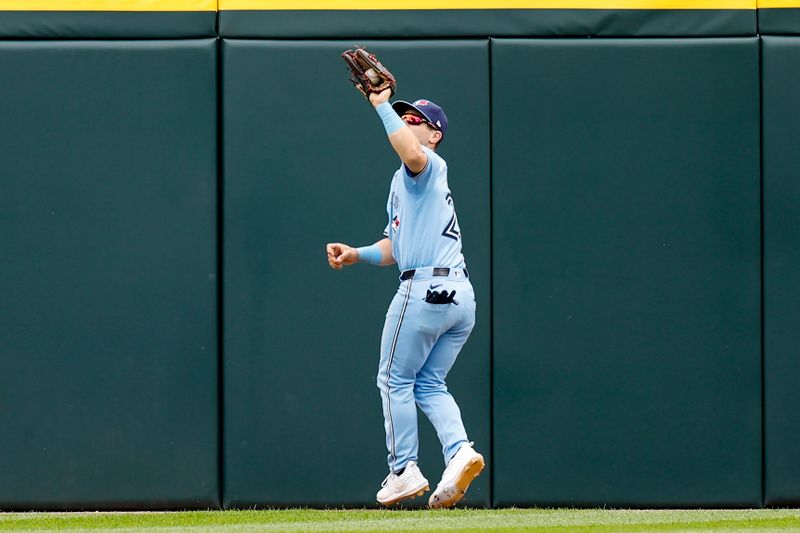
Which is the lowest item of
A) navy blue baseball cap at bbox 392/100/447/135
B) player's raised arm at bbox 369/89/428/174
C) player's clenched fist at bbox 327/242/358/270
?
player's clenched fist at bbox 327/242/358/270

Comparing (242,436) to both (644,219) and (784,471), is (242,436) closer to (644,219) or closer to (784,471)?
(644,219)

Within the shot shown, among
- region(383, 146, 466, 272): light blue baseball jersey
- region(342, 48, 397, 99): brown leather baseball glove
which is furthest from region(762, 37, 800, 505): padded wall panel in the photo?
region(342, 48, 397, 99): brown leather baseball glove

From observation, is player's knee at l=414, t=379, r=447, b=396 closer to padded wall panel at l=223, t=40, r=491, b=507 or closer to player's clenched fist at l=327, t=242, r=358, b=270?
player's clenched fist at l=327, t=242, r=358, b=270

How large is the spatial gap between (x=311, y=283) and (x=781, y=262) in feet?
8.65

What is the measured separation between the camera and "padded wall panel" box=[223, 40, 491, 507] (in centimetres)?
734

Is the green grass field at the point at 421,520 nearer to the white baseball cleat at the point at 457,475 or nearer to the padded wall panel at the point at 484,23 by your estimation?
the white baseball cleat at the point at 457,475

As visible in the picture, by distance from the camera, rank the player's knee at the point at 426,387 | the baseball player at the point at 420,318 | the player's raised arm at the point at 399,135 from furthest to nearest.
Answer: the player's knee at the point at 426,387 < the baseball player at the point at 420,318 < the player's raised arm at the point at 399,135

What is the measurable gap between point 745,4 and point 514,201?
172cm

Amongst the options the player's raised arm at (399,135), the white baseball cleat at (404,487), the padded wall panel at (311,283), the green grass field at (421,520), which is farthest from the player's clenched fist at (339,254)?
the padded wall panel at (311,283)

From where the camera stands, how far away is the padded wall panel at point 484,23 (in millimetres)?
7398

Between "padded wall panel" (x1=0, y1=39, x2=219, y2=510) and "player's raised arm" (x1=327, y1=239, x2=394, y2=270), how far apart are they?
1568 millimetres

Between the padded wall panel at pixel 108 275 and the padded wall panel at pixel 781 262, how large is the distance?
310 centimetres

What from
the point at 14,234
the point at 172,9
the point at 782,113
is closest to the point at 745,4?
the point at 782,113

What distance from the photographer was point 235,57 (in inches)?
290
